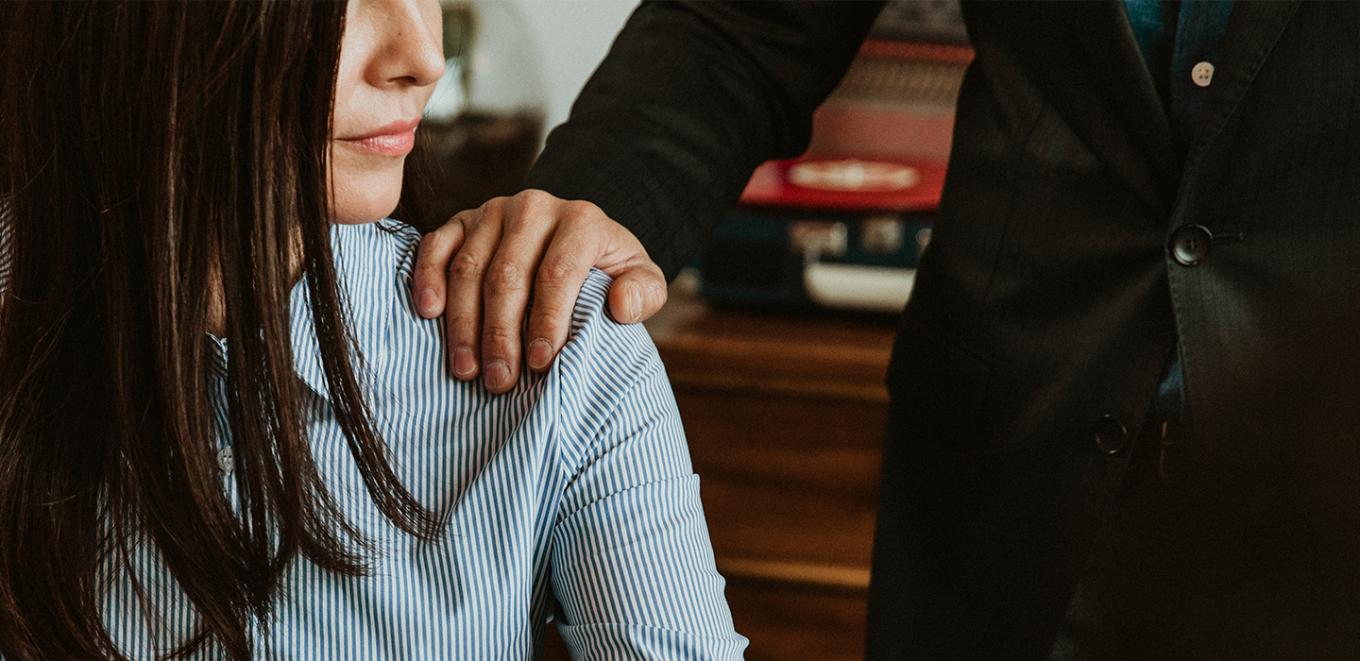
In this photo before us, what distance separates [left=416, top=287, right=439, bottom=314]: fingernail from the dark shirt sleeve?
0.23 meters

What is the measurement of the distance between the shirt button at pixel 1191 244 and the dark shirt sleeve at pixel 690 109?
38cm

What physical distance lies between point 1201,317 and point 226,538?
0.68m

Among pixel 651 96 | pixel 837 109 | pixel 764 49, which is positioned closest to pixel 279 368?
pixel 651 96

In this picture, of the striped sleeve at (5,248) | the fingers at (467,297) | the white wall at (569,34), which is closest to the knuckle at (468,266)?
the fingers at (467,297)

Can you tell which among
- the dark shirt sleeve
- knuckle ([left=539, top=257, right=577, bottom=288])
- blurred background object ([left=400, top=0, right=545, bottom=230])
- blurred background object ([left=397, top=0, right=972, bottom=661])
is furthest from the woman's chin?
blurred background object ([left=400, top=0, right=545, bottom=230])

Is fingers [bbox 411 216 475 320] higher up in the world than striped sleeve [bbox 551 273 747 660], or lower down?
higher up

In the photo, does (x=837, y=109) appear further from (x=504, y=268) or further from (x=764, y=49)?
(x=504, y=268)

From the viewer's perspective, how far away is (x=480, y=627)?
0.79 m

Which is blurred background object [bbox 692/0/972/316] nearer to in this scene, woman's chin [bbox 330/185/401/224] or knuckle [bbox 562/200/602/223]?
knuckle [bbox 562/200/602/223]

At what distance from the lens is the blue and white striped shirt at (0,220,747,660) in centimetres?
78

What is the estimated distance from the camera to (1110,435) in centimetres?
98

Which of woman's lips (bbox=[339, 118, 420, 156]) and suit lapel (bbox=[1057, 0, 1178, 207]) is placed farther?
suit lapel (bbox=[1057, 0, 1178, 207])

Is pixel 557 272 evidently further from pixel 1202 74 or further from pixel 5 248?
pixel 1202 74

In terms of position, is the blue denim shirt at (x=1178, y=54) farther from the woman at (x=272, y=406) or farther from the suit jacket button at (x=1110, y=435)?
the woman at (x=272, y=406)
